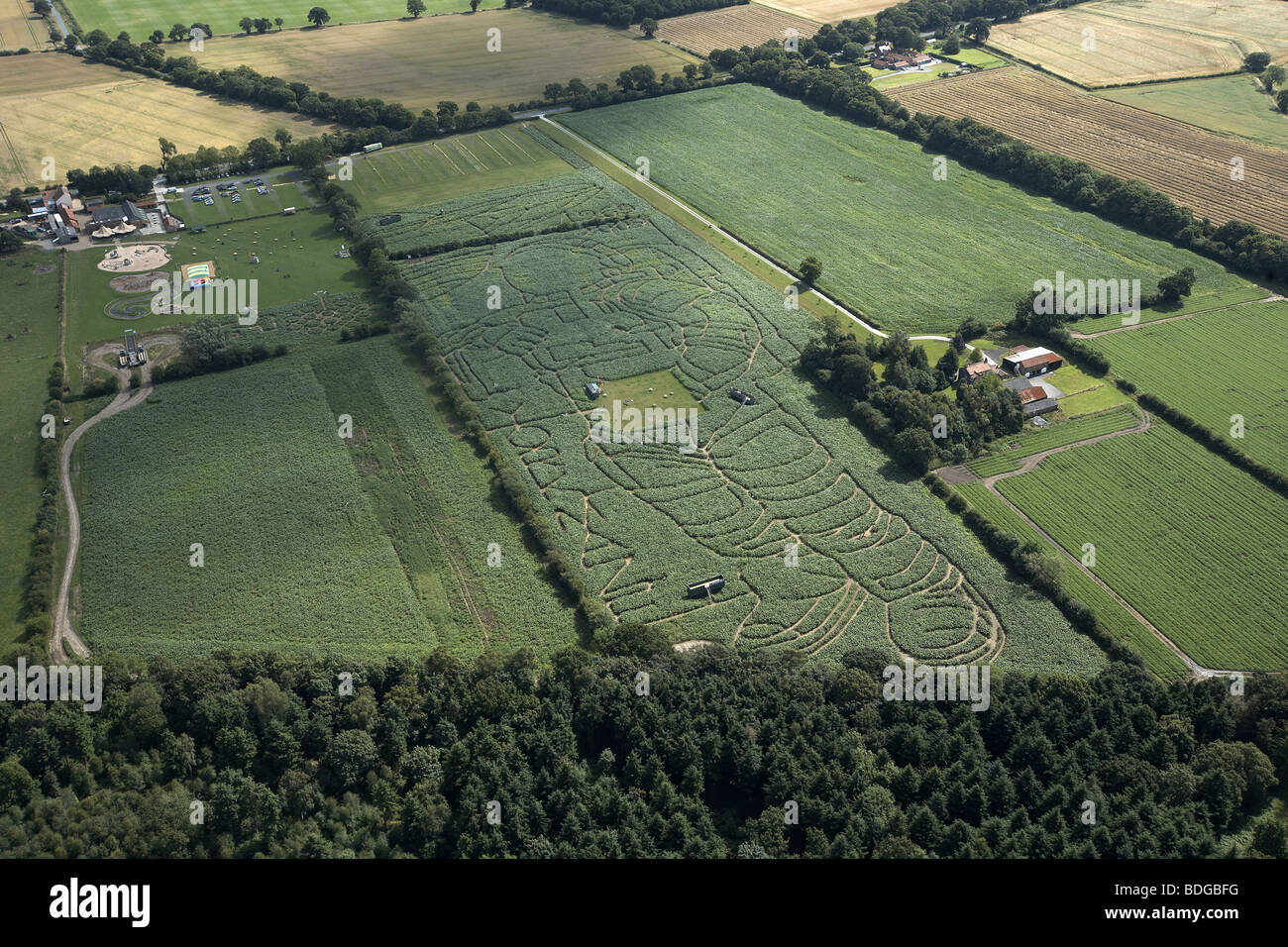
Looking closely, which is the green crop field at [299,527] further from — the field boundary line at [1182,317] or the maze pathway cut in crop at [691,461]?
the field boundary line at [1182,317]

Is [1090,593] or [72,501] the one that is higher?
[72,501]

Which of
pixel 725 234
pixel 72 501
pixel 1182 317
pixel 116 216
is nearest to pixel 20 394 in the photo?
pixel 72 501

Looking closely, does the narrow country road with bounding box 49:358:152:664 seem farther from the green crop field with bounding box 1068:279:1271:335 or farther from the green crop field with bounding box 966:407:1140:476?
the green crop field with bounding box 1068:279:1271:335

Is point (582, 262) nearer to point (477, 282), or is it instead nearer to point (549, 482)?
point (477, 282)

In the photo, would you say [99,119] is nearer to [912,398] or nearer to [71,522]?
[71,522]

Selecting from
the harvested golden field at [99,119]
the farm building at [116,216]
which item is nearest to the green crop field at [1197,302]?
the farm building at [116,216]

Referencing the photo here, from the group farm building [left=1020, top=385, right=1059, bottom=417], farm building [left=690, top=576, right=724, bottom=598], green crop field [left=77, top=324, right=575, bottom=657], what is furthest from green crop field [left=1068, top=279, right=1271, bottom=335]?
green crop field [left=77, top=324, right=575, bottom=657]
